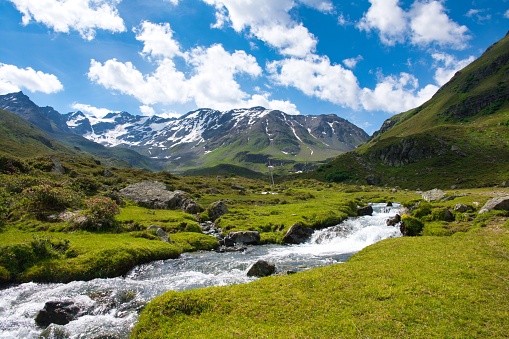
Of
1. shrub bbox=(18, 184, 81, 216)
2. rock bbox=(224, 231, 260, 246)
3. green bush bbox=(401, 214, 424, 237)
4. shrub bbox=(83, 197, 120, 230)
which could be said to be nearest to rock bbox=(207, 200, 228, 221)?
rock bbox=(224, 231, 260, 246)

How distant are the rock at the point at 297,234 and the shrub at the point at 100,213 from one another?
85.4 ft

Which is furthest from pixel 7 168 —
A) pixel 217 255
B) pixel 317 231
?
pixel 317 231

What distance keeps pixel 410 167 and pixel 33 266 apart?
183 metres

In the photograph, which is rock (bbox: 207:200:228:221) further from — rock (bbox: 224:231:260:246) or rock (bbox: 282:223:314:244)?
rock (bbox: 282:223:314:244)

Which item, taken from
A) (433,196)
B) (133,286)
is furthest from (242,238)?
(433,196)

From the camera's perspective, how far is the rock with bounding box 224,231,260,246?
43906mm

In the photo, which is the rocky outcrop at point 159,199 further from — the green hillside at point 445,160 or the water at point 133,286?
the green hillside at point 445,160

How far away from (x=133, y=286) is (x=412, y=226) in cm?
3523

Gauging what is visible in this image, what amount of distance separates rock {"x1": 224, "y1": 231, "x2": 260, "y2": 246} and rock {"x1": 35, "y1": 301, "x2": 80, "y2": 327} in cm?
2508

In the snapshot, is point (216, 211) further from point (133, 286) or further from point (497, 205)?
point (497, 205)

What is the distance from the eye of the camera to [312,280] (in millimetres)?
20297

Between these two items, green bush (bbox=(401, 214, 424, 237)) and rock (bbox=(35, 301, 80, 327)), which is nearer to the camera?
rock (bbox=(35, 301, 80, 327))

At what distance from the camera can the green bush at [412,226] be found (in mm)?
39406

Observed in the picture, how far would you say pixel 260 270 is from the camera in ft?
91.8
